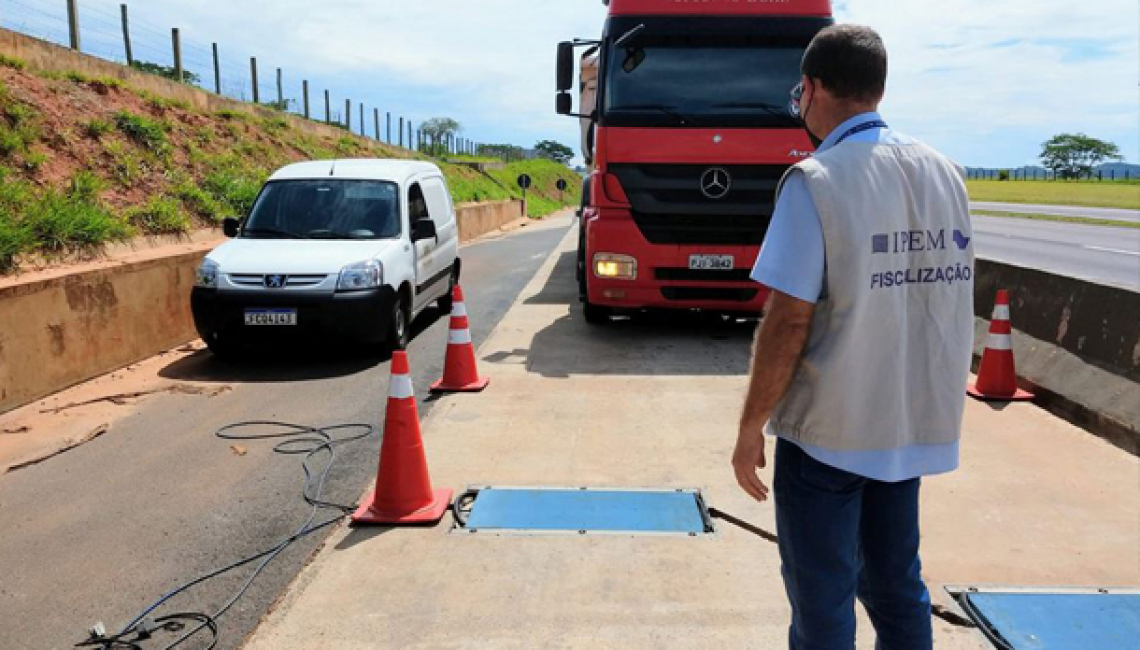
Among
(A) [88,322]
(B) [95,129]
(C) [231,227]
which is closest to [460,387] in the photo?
(A) [88,322]

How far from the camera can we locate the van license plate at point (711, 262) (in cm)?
791

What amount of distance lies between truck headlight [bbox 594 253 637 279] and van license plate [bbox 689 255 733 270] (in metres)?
0.58

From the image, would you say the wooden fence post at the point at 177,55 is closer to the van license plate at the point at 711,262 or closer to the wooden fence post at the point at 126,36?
the wooden fence post at the point at 126,36

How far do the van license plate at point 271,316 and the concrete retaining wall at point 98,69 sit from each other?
931cm

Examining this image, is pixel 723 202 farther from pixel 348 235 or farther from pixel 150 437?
pixel 150 437

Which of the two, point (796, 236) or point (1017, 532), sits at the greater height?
point (796, 236)

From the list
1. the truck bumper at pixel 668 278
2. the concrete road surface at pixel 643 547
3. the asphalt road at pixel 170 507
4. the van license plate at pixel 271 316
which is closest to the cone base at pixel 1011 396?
the concrete road surface at pixel 643 547

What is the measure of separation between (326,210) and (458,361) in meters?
2.87

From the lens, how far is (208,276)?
727cm

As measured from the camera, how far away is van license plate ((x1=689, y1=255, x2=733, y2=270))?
7906 mm

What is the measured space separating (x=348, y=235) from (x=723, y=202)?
3.75 metres

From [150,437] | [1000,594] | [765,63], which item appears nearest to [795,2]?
[765,63]

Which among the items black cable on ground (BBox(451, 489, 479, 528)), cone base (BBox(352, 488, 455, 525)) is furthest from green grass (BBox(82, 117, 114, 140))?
black cable on ground (BBox(451, 489, 479, 528))

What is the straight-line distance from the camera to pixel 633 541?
3.71 m
